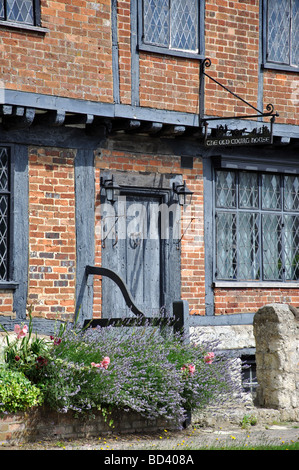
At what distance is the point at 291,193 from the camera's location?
12953mm

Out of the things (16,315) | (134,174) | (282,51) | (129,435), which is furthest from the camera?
(282,51)

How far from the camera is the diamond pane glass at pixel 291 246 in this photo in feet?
42.1

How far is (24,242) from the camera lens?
34.4 feet

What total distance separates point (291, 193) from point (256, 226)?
0.92 meters

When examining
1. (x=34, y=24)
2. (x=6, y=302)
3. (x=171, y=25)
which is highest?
(x=171, y=25)

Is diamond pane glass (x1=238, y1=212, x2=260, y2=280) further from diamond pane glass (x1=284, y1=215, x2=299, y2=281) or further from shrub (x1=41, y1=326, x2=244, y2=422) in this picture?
shrub (x1=41, y1=326, x2=244, y2=422)

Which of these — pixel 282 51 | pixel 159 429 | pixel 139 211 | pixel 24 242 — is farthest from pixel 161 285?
pixel 282 51

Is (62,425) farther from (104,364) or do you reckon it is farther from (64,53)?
(64,53)

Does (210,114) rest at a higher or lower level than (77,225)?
higher

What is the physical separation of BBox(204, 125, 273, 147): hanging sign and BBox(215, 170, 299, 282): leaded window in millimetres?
687

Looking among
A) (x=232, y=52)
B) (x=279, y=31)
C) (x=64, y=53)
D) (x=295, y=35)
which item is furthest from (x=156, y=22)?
(x=295, y=35)

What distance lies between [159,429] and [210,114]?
4847mm

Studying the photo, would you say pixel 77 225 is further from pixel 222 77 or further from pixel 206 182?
pixel 222 77

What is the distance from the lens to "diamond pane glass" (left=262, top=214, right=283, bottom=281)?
41.3ft
